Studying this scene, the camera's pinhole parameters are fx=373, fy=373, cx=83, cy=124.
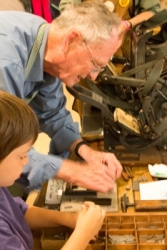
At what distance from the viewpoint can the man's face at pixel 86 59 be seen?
1083 mm

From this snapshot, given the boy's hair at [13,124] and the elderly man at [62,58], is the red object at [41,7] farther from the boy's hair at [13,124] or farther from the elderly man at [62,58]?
the boy's hair at [13,124]

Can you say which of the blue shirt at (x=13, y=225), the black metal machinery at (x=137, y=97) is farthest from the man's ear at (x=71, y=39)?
the blue shirt at (x=13, y=225)

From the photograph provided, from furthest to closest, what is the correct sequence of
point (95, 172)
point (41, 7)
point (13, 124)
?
point (41, 7) → point (95, 172) → point (13, 124)

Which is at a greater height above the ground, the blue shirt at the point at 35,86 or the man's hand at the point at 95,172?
the blue shirt at the point at 35,86

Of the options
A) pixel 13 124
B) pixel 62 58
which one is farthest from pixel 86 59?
pixel 13 124

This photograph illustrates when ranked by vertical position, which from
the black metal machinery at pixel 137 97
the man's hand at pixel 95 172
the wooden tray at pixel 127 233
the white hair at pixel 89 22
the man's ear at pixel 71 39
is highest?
the white hair at pixel 89 22

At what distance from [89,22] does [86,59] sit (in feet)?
0.37

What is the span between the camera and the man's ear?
3.47ft

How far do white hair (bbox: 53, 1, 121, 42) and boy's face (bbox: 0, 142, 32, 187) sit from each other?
1.33 ft

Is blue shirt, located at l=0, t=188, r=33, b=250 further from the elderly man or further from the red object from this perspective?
the red object

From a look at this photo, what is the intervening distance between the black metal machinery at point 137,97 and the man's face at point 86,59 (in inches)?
4.2

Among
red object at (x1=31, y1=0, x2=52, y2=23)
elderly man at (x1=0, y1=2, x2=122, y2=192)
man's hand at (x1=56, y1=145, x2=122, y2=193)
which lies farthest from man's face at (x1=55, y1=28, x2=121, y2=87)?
red object at (x1=31, y1=0, x2=52, y2=23)

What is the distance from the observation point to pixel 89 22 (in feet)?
3.44

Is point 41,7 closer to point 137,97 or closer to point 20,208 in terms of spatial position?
point 137,97
